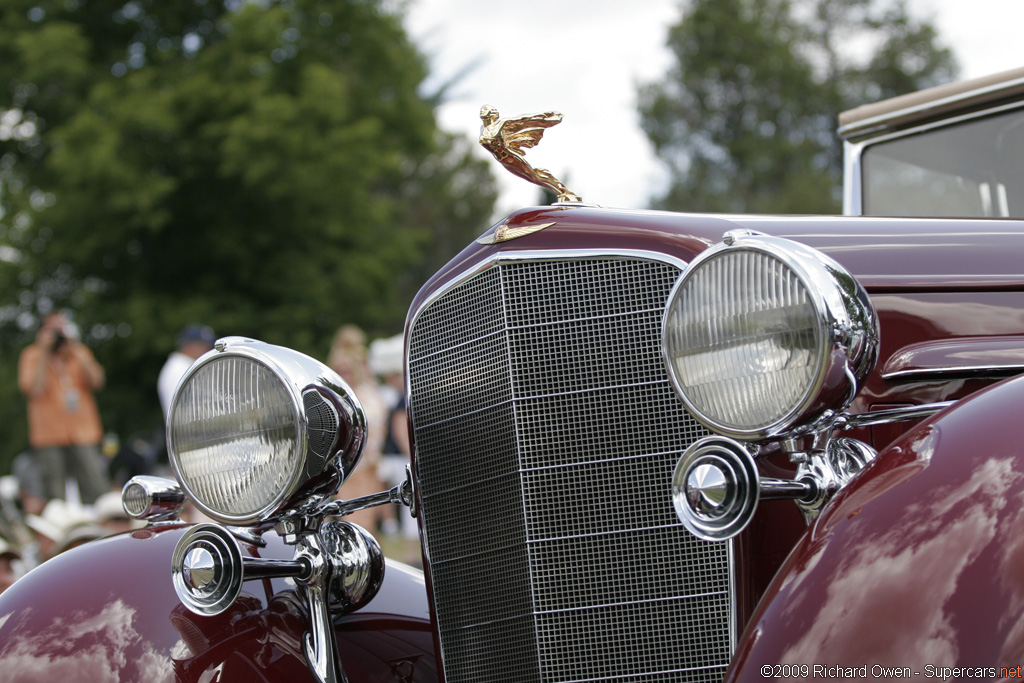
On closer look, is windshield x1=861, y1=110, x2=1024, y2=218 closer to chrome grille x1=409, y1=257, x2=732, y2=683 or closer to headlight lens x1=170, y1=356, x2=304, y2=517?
chrome grille x1=409, y1=257, x2=732, y2=683

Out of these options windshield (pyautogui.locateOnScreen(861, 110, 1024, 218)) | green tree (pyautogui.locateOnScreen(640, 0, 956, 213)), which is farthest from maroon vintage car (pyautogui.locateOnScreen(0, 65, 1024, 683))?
green tree (pyautogui.locateOnScreen(640, 0, 956, 213))

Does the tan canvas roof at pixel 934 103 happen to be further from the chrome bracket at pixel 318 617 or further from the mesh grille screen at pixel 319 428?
the chrome bracket at pixel 318 617

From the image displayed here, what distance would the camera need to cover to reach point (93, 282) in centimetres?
1969

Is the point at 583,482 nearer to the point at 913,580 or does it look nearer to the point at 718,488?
the point at 718,488

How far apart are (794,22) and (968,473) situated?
35.5 meters

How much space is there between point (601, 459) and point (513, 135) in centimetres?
72

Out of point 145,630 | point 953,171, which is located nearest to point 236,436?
point 145,630

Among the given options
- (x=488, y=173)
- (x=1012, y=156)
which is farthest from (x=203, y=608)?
(x=488, y=173)

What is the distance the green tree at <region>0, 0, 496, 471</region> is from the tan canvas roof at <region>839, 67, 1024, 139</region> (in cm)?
1472

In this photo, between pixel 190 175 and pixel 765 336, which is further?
pixel 190 175

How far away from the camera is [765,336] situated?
1.65 m

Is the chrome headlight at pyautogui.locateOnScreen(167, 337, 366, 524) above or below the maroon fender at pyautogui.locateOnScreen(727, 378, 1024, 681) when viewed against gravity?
above

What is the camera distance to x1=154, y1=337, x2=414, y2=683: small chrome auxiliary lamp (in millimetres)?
2090

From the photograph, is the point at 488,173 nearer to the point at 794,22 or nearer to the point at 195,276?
the point at 794,22
